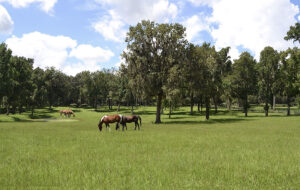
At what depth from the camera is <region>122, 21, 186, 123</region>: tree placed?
43.5 meters

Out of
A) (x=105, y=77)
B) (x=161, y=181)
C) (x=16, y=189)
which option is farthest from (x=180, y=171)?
(x=105, y=77)

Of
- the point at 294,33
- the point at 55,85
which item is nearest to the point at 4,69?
the point at 294,33

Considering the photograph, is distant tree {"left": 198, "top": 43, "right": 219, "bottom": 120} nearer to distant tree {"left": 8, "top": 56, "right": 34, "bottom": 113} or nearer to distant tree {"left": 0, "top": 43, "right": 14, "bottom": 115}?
distant tree {"left": 0, "top": 43, "right": 14, "bottom": 115}

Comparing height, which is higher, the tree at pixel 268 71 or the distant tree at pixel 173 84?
the tree at pixel 268 71

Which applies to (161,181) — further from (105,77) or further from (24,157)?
(105,77)

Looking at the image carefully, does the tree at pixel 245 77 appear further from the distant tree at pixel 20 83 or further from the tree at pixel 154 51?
the distant tree at pixel 20 83

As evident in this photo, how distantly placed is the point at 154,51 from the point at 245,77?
31.3m

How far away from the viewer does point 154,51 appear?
44.4 metres

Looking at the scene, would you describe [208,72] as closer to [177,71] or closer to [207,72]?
[207,72]

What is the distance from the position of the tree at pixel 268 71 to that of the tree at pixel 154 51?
32.2 meters

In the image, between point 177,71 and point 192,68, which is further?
point 192,68

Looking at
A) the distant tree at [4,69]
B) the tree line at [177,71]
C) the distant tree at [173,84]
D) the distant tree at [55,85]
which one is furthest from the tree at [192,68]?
the distant tree at [55,85]

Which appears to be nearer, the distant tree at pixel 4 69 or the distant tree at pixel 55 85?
the distant tree at pixel 4 69

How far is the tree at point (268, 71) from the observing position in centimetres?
Result: 6400
